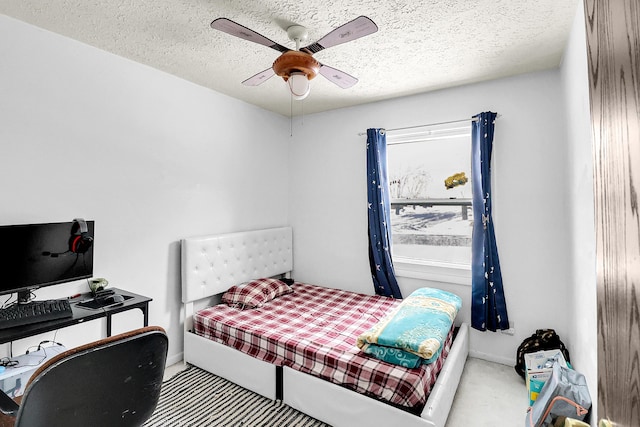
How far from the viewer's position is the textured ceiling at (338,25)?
1.87m

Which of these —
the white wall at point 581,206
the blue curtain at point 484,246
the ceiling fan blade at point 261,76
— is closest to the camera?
the white wall at point 581,206

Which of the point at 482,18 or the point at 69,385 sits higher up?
the point at 482,18

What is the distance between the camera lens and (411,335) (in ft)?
6.89

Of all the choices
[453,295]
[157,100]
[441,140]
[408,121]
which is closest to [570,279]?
[453,295]

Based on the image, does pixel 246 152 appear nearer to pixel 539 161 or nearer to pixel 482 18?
pixel 482 18

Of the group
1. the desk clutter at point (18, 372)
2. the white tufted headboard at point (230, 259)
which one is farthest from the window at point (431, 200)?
the desk clutter at point (18, 372)

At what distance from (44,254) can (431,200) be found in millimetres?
3215

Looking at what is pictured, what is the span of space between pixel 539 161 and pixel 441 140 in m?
0.89

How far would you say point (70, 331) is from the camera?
2283 millimetres

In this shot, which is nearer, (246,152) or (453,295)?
(453,295)

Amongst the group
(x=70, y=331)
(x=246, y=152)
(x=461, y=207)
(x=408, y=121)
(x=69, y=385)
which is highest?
(x=408, y=121)

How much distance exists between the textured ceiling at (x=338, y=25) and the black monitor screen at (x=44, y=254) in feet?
4.29

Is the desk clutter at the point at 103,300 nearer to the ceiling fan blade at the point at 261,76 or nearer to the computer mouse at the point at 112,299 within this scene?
the computer mouse at the point at 112,299

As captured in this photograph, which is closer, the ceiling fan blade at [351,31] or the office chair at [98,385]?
the office chair at [98,385]
